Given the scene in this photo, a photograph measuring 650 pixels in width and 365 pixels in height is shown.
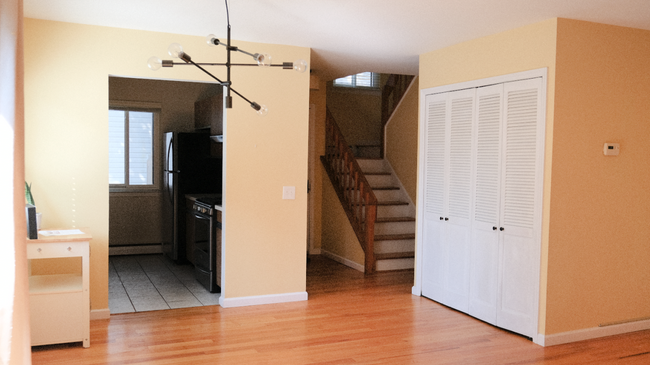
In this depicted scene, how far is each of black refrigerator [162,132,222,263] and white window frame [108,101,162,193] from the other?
0.72 metres

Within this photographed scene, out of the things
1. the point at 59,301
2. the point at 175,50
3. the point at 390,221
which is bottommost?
the point at 59,301

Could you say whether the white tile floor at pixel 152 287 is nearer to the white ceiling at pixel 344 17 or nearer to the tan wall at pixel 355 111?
Result: the white ceiling at pixel 344 17

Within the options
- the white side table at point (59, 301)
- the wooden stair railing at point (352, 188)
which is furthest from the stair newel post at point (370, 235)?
the white side table at point (59, 301)

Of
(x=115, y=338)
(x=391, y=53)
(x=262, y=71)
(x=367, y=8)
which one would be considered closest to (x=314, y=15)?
(x=367, y=8)

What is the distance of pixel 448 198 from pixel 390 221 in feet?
6.55

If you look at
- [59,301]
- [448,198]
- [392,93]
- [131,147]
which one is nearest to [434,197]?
[448,198]

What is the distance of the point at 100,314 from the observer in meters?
4.61

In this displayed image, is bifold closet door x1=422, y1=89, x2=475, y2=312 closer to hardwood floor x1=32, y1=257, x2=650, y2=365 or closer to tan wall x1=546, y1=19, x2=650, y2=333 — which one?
hardwood floor x1=32, y1=257, x2=650, y2=365

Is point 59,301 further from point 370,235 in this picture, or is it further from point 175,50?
point 370,235

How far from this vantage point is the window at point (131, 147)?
296 inches

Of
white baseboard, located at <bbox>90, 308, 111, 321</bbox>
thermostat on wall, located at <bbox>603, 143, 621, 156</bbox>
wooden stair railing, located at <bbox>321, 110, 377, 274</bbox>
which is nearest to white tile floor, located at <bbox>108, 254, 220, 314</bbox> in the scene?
white baseboard, located at <bbox>90, 308, 111, 321</bbox>

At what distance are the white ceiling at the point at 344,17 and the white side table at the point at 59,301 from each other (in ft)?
5.84

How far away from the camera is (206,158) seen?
700cm

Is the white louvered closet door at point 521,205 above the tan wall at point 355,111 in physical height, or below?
below
